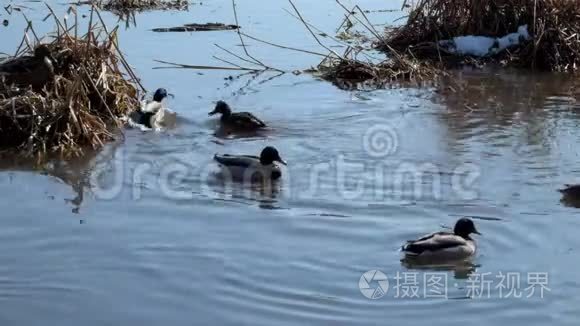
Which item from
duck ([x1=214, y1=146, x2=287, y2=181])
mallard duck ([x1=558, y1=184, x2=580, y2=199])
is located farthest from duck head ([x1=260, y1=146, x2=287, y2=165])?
mallard duck ([x1=558, y1=184, x2=580, y2=199])

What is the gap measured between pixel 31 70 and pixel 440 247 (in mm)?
5441

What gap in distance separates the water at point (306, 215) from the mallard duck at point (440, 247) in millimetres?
141

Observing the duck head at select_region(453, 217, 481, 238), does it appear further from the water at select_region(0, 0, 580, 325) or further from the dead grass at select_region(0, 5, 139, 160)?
the dead grass at select_region(0, 5, 139, 160)

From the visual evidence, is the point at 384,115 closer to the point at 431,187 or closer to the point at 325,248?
the point at 431,187

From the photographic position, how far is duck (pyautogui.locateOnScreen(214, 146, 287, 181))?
9.55 metres

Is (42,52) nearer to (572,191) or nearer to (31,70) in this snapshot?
(31,70)

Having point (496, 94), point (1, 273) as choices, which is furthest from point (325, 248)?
point (496, 94)

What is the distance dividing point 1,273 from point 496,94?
787 centimetres

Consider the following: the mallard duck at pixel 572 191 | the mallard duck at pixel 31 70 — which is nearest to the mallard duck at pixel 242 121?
the mallard duck at pixel 31 70

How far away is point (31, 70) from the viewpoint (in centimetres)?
1099

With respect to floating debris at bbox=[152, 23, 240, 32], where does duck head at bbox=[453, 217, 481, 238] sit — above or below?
below

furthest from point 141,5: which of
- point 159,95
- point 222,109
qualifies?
point 222,109

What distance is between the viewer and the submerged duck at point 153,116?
11250 mm

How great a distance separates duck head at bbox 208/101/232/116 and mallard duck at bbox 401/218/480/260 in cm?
452
